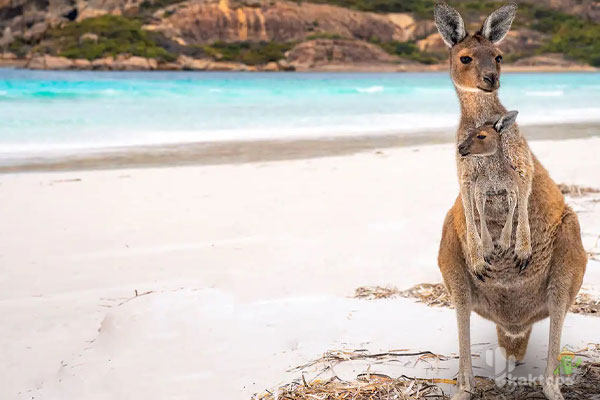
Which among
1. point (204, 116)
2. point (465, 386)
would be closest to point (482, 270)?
point (465, 386)

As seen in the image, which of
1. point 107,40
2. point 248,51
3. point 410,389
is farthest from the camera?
point 248,51

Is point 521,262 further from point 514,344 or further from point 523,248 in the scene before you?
point 514,344

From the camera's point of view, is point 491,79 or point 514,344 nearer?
point 491,79

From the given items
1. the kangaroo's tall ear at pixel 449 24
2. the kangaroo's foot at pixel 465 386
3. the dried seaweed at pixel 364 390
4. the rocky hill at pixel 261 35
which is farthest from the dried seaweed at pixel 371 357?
the rocky hill at pixel 261 35

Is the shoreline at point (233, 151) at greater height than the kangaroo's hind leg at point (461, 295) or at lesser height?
lesser

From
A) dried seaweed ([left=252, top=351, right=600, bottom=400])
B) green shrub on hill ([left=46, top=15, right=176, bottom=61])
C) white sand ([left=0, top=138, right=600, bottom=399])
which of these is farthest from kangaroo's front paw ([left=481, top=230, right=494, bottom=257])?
green shrub on hill ([left=46, top=15, right=176, bottom=61])

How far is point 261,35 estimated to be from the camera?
2534 inches

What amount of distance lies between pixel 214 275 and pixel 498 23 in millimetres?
2654

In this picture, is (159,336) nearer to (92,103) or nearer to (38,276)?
(38,276)

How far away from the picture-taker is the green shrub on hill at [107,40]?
54.0 m

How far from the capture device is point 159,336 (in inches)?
120

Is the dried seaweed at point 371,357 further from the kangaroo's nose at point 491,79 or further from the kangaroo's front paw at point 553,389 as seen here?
the kangaroo's nose at point 491,79

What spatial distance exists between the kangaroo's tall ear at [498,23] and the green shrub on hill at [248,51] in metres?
57.1

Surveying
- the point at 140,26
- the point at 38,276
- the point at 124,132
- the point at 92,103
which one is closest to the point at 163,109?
the point at 92,103
